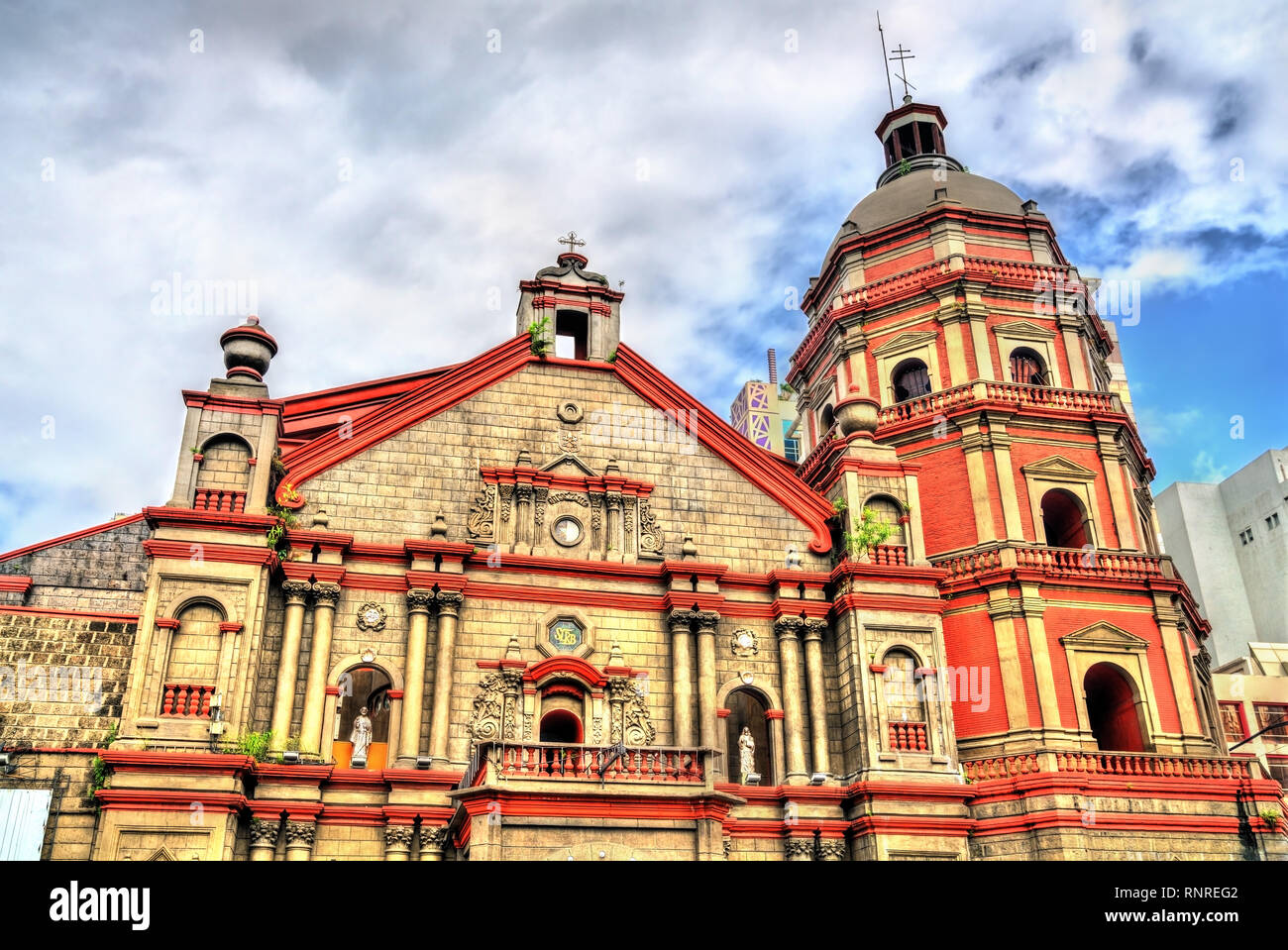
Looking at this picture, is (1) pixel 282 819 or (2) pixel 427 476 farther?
(2) pixel 427 476

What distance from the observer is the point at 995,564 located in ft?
91.9

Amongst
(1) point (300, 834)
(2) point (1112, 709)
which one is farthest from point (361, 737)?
(2) point (1112, 709)

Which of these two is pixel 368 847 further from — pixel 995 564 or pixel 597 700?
pixel 995 564

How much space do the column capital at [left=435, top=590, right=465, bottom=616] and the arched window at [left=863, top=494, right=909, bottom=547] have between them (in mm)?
10166

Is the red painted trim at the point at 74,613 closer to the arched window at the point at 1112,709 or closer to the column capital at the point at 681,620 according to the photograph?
the column capital at the point at 681,620

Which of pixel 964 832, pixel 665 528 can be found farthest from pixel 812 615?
pixel 964 832

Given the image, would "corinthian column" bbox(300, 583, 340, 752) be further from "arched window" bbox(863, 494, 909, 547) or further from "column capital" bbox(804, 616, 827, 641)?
"arched window" bbox(863, 494, 909, 547)

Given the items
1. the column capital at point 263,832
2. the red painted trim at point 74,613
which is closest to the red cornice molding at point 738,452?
the red painted trim at point 74,613

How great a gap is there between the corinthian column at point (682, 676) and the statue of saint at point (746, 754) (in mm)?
1165

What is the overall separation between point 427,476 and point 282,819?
812 cm

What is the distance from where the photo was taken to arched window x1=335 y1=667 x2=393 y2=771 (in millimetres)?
23438

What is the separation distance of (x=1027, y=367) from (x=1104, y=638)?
8.73m

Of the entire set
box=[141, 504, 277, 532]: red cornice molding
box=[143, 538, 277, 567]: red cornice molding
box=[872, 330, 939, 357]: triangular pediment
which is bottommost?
box=[143, 538, 277, 567]: red cornice molding

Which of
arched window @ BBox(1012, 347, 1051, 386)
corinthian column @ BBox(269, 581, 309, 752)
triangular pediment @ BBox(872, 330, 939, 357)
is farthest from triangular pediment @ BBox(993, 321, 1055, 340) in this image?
corinthian column @ BBox(269, 581, 309, 752)
